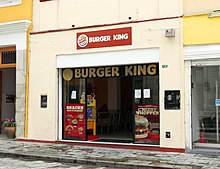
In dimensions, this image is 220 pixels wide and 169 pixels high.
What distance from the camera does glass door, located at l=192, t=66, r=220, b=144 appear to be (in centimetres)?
1071

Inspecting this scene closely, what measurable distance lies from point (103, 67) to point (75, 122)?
2281 mm

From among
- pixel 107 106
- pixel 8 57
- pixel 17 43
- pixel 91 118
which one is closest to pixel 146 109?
pixel 91 118

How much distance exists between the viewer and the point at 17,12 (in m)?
14.1

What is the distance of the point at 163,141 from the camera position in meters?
11.0

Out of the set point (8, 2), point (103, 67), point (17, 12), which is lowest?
point (103, 67)

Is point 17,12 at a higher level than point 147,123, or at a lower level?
higher

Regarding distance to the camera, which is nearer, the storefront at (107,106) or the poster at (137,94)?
the storefront at (107,106)

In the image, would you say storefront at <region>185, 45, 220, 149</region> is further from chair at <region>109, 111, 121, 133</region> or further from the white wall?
chair at <region>109, 111, 121, 133</region>

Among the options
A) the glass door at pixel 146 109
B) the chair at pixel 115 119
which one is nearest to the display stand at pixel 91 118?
the glass door at pixel 146 109

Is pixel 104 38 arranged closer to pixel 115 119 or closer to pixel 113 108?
pixel 115 119

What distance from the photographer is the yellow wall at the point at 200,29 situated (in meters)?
10.4

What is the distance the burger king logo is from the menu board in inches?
86.0

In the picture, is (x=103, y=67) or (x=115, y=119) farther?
(x=115, y=119)

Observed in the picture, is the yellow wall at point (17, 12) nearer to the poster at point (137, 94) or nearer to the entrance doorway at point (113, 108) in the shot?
the entrance doorway at point (113, 108)
